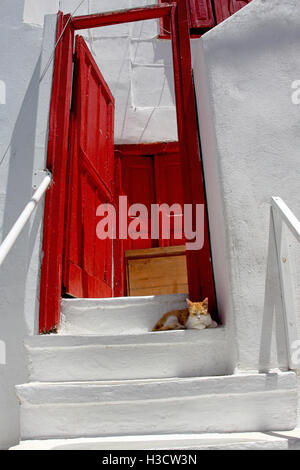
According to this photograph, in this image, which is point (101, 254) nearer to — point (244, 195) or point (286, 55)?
point (244, 195)

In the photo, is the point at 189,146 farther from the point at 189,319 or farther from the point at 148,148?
the point at 148,148

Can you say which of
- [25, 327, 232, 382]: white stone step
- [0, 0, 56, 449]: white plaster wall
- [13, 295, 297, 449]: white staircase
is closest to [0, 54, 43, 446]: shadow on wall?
[0, 0, 56, 449]: white plaster wall

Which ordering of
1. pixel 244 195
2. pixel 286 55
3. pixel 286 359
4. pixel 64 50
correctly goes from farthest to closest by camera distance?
pixel 64 50 → pixel 286 55 → pixel 244 195 → pixel 286 359

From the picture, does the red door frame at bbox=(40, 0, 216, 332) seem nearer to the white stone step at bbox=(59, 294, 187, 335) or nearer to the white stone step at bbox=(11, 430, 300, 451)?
the white stone step at bbox=(59, 294, 187, 335)

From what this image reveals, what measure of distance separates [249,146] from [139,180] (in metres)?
3.20

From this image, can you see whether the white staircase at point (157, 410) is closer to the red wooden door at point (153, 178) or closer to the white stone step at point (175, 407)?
the white stone step at point (175, 407)

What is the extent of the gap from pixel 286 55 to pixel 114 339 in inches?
89.0

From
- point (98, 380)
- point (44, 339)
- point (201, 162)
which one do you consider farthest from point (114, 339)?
point (201, 162)

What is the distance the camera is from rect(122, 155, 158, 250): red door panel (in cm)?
576

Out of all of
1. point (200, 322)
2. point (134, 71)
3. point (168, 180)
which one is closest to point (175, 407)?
point (200, 322)

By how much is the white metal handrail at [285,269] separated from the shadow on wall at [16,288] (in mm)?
1690

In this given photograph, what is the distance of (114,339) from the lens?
2.49 metres

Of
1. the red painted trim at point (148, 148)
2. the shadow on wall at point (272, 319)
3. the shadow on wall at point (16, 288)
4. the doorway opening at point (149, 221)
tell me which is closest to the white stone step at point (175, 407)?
the shadow on wall at point (272, 319)

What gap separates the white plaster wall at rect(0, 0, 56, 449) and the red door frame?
0.09m
